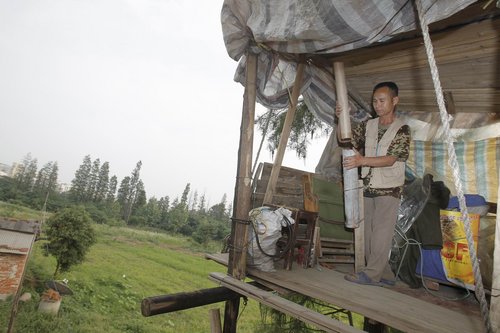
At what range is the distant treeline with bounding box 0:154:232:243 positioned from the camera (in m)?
62.6

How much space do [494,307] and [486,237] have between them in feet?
6.21

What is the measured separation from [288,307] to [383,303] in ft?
2.24

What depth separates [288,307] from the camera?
2059 millimetres

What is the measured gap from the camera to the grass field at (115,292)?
17000 mm

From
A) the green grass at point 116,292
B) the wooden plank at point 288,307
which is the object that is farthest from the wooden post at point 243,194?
the green grass at point 116,292

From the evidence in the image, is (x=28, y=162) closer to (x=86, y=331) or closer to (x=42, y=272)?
(x=42, y=272)

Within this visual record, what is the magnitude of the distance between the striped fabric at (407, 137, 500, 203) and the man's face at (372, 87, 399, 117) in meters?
2.15

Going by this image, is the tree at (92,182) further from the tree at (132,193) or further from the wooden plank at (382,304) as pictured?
the wooden plank at (382,304)

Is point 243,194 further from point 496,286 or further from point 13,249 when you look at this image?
point 13,249

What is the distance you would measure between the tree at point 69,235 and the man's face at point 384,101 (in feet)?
71.1

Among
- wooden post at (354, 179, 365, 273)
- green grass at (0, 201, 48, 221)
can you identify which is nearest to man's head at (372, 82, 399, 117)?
wooden post at (354, 179, 365, 273)

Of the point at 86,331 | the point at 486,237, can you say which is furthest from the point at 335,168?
the point at 86,331

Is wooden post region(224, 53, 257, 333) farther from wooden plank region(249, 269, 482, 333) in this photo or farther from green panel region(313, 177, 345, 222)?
green panel region(313, 177, 345, 222)

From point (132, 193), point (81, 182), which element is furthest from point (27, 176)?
point (132, 193)
